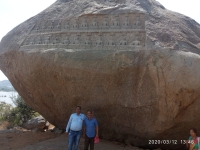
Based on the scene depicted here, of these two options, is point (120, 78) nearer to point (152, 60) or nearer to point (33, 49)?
point (152, 60)

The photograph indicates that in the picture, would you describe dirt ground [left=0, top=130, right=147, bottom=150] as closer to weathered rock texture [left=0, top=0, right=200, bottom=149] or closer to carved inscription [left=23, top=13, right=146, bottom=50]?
weathered rock texture [left=0, top=0, right=200, bottom=149]

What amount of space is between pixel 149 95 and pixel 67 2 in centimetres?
344

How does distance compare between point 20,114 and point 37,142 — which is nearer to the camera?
point 37,142

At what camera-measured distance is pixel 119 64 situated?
581 cm

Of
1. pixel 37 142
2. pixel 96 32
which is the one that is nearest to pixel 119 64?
pixel 96 32

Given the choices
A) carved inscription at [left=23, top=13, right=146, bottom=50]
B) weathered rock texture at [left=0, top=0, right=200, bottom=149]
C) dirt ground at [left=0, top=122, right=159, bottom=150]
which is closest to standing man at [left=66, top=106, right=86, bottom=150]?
dirt ground at [left=0, top=122, right=159, bottom=150]

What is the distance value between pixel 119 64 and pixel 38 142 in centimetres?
327

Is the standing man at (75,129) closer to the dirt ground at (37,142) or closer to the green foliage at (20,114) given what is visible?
the dirt ground at (37,142)

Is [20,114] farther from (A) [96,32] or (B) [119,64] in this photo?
(B) [119,64]

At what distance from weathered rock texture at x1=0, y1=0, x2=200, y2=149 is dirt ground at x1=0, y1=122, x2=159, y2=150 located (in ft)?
1.32

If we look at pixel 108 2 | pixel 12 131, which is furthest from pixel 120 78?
pixel 12 131

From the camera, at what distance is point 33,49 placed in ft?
21.7

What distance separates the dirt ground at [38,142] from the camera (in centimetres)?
645

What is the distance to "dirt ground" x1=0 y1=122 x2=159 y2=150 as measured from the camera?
6445mm
